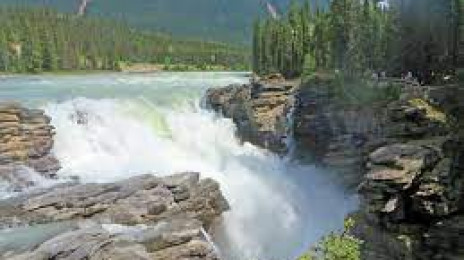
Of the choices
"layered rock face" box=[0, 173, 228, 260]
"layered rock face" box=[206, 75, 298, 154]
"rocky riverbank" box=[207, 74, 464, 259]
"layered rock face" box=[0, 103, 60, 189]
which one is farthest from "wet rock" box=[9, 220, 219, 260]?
"layered rock face" box=[206, 75, 298, 154]

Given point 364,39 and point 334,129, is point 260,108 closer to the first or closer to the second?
point 334,129

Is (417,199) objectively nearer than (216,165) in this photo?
Yes

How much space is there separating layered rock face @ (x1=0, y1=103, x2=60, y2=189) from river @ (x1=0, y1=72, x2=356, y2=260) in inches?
63.5

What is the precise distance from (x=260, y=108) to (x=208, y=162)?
1529cm

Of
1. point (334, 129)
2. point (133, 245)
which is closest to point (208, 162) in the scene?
point (334, 129)

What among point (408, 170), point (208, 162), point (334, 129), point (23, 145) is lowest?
point (208, 162)

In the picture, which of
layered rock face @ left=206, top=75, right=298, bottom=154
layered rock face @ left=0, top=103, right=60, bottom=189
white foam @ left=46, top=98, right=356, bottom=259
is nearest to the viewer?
white foam @ left=46, top=98, right=356, bottom=259

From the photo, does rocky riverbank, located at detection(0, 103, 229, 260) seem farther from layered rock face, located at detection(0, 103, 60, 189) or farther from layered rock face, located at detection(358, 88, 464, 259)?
layered rock face, located at detection(358, 88, 464, 259)

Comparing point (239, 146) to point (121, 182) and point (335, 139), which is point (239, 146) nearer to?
point (335, 139)

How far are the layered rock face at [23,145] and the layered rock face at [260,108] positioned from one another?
2501 cm

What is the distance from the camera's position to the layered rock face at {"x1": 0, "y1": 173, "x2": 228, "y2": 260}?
35312 millimetres

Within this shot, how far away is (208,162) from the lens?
2847 inches

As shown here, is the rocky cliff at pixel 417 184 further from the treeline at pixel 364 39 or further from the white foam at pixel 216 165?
the treeline at pixel 364 39

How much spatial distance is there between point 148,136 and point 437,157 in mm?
38188
